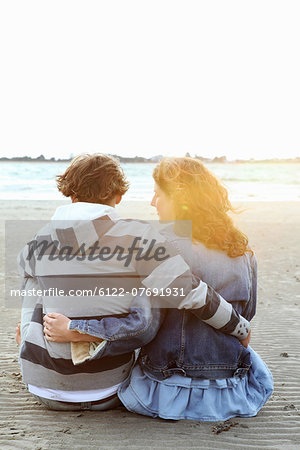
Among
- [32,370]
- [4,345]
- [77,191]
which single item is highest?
[77,191]

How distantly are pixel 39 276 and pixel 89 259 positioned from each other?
364 mm

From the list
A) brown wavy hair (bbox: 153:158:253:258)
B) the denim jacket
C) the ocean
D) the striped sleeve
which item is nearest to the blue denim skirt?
the denim jacket

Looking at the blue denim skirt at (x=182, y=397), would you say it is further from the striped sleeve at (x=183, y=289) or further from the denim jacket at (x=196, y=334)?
the striped sleeve at (x=183, y=289)

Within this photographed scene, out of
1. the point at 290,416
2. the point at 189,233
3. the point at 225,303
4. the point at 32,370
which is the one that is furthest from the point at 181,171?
the point at 290,416

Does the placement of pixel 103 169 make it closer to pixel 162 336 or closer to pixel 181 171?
pixel 181 171

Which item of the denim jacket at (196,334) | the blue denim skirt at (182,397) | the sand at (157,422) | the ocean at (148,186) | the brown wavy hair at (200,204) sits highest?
the brown wavy hair at (200,204)

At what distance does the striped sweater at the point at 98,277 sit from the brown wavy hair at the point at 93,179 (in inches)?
5.1

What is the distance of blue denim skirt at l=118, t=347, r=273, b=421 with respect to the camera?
3.06 m

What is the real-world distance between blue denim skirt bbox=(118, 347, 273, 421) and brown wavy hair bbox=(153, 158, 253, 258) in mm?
805

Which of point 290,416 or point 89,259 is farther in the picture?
point 290,416

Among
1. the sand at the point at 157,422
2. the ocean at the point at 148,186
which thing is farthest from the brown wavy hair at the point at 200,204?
the ocean at the point at 148,186

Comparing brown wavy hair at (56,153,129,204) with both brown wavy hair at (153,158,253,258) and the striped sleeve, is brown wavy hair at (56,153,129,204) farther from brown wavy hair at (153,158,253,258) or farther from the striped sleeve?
the striped sleeve

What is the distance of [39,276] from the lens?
3.01 metres

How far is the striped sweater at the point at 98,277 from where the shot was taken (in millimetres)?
2822
